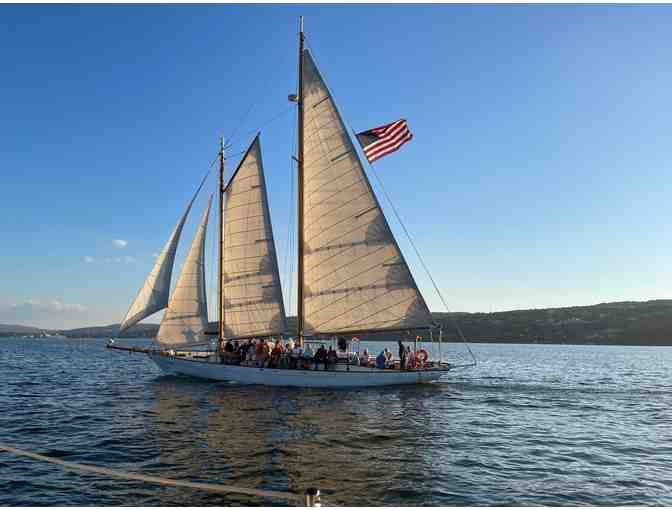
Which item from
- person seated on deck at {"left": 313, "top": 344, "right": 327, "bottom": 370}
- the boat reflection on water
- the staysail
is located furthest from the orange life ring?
the staysail

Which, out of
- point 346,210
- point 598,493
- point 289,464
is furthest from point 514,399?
point 289,464

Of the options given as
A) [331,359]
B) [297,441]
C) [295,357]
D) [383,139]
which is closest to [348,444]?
[297,441]

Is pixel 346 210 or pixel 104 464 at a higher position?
pixel 346 210

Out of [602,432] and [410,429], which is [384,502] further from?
[602,432]

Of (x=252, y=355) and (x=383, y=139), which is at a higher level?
(x=383, y=139)

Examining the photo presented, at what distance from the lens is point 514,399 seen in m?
34.7

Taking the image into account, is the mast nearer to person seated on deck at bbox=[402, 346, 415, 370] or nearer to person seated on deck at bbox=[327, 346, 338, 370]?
person seated on deck at bbox=[327, 346, 338, 370]

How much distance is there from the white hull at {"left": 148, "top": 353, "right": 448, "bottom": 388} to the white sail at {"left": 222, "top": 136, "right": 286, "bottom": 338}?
3.03 m

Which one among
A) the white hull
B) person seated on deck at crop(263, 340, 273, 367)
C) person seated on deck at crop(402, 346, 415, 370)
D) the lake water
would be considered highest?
person seated on deck at crop(263, 340, 273, 367)

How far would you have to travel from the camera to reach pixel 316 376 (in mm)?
35438

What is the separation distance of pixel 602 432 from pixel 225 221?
28.7 m

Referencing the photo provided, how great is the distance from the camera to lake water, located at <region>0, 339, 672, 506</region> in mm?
14938

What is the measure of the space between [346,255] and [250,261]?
24.8 feet

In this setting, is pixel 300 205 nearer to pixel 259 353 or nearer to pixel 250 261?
pixel 250 261
